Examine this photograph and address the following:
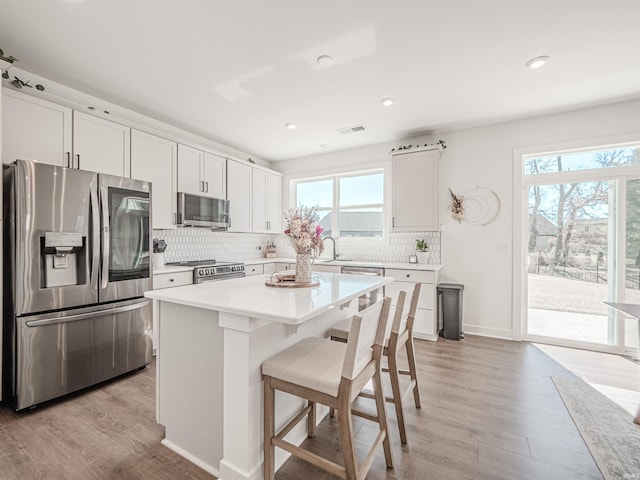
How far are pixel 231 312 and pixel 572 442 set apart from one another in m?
2.24

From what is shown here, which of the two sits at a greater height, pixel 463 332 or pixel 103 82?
pixel 103 82

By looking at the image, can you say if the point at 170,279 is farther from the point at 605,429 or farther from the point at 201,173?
the point at 605,429

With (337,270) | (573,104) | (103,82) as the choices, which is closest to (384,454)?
(337,270)

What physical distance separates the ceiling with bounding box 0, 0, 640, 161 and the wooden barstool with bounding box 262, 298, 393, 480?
2.01 m

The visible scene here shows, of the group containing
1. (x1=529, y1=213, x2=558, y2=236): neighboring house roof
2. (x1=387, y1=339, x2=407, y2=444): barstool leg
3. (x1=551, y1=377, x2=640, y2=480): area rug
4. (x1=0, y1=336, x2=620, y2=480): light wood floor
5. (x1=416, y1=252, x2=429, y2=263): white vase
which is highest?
(x1=529, y1=213, x2=558, y2=236): neighboring house roof

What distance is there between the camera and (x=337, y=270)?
14.1 feet

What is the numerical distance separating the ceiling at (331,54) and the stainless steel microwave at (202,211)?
1.03 m

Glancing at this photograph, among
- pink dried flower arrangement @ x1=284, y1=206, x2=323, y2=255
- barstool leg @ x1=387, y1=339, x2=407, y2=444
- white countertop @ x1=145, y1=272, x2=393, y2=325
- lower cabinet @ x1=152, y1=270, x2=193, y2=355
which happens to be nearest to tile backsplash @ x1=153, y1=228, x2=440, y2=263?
lower cabinet @ x1=152, y1=270, x2=193, y2=355

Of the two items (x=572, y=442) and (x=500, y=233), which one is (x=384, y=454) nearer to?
(x=572, y=442)

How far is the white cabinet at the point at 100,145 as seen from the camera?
2.69m

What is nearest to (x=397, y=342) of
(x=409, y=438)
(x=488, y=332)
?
(x=409, y=438)

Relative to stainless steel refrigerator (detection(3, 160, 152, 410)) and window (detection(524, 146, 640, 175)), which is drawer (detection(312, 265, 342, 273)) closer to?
stainless steel refrigerator (detection(3, 160, 152, 410))

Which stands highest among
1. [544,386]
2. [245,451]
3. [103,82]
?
[103,82]

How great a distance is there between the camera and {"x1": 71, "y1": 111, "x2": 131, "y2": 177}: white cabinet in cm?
269
